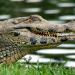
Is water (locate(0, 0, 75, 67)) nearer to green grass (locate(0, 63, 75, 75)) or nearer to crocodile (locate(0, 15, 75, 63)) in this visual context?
crocodile (locate(0, 15, 75, 63))

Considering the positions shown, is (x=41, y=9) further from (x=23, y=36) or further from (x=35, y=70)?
(x=35, y=70)

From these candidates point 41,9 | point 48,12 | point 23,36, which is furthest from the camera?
point 41,9

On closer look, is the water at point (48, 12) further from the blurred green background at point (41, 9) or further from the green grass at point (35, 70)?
the green grass at point (35, 70)

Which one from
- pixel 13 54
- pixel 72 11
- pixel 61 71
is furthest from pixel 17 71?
pixel 72 11

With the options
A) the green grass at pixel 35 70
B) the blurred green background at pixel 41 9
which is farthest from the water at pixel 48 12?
the green grass at pixel 35 70

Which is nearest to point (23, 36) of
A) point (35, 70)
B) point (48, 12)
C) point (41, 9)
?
point (35, 70)

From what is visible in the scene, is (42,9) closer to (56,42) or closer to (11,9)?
(11,9)
